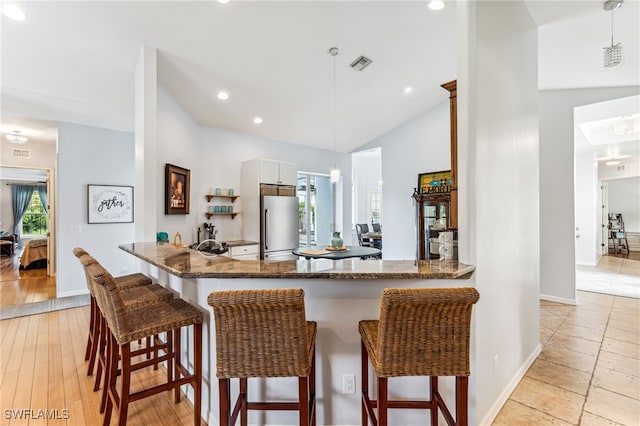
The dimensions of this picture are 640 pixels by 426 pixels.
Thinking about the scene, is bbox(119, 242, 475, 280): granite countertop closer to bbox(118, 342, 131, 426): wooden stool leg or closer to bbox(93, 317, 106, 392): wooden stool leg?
bbox(118, 342, 131, 426): wooden stool leg

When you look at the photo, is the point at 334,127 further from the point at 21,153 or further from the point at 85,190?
the point at 21,153

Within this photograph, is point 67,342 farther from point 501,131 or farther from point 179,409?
point 501,131

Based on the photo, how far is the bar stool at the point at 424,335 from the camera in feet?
4.16

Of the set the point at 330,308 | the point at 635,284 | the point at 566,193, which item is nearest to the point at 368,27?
the point at 330,308

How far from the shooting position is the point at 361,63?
3.77 meters

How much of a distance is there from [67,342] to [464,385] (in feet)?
12.7

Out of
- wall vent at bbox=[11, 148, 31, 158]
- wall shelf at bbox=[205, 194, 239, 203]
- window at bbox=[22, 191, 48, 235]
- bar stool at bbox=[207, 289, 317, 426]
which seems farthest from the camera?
window at bbox=[22, 191, 48, 235]

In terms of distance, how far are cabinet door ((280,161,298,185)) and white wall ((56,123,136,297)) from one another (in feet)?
9.12

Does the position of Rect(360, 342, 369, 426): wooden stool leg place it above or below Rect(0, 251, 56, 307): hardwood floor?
above

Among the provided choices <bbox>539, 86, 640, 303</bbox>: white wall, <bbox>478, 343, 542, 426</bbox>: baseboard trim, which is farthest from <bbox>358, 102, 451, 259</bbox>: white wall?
<bbox>478, 343, 542, 426</bbox>: baseboard trim

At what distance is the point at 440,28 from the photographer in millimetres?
3258

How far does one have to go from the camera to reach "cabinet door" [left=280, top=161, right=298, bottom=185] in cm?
545

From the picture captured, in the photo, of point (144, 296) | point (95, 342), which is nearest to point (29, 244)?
point (95, 342)

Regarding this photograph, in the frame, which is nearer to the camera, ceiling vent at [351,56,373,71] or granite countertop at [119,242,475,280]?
granite countertop at [119,242,475,280]
